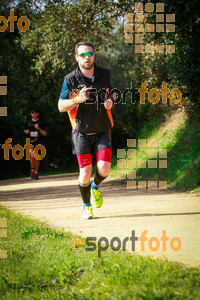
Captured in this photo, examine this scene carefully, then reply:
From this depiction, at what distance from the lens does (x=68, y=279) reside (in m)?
3.55

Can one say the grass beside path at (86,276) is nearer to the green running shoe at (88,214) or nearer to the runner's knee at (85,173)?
the green running shoe at (88,214)

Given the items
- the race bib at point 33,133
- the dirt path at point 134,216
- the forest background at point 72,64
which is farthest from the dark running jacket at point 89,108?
the race bib at point 33,133

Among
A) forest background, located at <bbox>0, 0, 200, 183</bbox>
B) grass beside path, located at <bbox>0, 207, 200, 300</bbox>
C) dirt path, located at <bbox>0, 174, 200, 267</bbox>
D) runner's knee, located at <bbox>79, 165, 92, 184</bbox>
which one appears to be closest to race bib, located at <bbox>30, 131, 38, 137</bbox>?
forest background, located at <bbox>0, 0, 200, 183</bbox>

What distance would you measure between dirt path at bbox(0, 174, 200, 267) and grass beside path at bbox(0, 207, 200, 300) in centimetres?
43

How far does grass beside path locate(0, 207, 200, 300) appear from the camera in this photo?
300cm

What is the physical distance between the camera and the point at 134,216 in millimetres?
6367

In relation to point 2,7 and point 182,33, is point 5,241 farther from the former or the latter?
point 2,7

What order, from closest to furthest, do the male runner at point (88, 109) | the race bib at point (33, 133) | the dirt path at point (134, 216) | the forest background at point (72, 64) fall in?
the dirt path at point (134, 216) → the male runner at point (88, 109) → the forest background at point (72, 64) → the race bib at point (33, 133)

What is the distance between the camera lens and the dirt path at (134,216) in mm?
4426

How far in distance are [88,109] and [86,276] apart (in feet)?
10.3

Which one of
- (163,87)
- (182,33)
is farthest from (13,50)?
(182,33)

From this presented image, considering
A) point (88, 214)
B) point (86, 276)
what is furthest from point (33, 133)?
point (86, 276)

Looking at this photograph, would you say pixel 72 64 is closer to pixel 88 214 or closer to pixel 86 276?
pixel 88 214

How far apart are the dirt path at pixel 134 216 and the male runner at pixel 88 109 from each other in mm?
585
